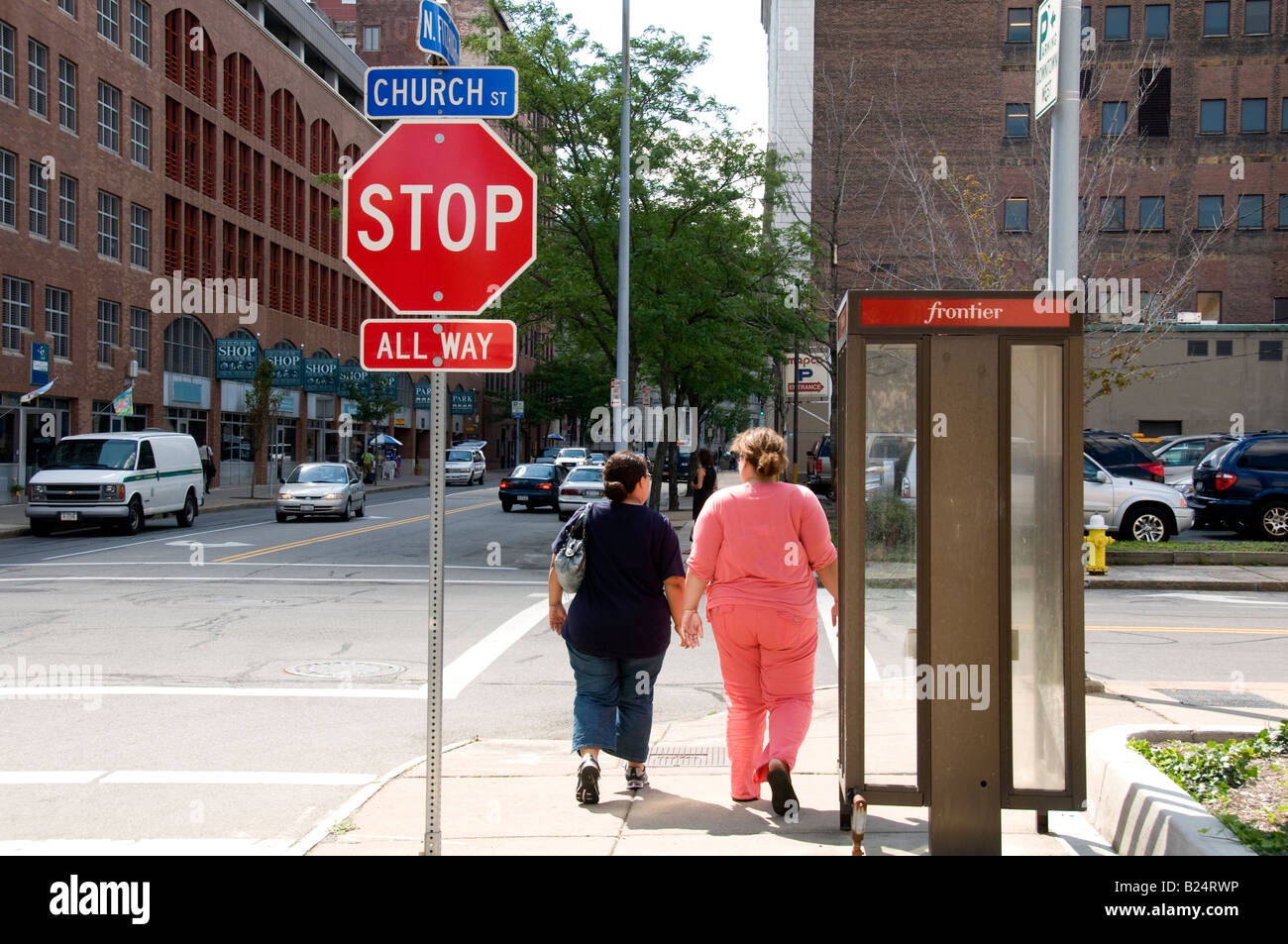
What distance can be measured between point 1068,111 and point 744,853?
6112 millimetres

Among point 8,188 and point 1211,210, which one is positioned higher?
point 1211,210

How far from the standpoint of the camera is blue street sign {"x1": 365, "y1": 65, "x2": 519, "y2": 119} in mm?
4727

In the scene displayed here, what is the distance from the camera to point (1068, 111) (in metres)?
8.67

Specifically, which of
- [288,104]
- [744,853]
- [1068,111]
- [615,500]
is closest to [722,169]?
[1068,111]

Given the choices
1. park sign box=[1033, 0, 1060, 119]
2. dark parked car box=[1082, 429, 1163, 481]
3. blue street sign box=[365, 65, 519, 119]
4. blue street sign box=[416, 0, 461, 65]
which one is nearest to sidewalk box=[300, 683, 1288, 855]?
blue street sign box=[365, 65, 519, 119]

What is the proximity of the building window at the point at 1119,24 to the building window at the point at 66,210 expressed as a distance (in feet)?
127

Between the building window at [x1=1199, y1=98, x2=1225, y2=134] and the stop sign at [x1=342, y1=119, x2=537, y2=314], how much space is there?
51.4 metres

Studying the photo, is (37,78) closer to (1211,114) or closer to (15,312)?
(15,312)

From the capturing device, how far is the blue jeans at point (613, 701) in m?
6.29

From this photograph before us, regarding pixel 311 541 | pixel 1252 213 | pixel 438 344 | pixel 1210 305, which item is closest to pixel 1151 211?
pixel 1252 213

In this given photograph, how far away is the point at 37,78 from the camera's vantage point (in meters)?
35.1

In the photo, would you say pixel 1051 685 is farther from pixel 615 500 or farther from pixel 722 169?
pixel 722 169

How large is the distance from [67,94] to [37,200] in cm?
391

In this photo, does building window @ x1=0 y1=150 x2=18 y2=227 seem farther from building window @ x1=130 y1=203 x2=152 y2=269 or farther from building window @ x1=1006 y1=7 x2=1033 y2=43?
building window @ x1=1006 y1=7 x2=1033 y2=43
